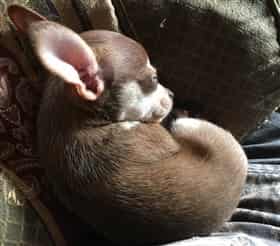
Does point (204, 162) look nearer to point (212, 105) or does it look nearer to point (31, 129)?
point (212, 105)

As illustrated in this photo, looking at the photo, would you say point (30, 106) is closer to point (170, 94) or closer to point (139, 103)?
point (139, 103)

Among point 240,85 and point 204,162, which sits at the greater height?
point 240,85

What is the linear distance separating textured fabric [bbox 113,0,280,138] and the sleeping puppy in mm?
92

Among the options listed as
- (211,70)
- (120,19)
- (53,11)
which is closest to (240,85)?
(211,70)

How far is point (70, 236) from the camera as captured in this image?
4.90 ft

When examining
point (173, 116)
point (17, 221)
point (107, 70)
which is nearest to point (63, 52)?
point (107, 70)

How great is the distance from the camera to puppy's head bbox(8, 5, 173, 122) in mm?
1258

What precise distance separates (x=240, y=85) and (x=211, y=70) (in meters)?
0.10

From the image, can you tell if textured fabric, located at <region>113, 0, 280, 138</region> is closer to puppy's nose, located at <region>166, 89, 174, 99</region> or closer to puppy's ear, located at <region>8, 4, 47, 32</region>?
puppy's nose, located at <region>166, 89, 174, 99</region>

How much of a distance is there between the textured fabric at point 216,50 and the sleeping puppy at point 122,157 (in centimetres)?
9

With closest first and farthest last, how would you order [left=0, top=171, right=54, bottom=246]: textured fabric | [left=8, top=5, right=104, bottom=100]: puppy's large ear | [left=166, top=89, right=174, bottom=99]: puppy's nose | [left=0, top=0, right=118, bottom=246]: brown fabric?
[left=8, top=5, right=104, bottom=100]: puppy's large ear < [left=0, top=171, right=54, bottom=246]: textured fabric < [left=0, top=0, right=118, bottom=246]: brown fabric < [left=166, top=89, right=174, bottom=99]: puppy's nose

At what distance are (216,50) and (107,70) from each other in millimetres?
342

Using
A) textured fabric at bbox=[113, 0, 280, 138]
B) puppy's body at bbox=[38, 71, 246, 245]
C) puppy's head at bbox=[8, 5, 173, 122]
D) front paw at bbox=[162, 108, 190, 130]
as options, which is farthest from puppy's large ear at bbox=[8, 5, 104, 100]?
front paw at bbox=[162, 108, 190, 130]

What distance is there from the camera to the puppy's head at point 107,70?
1.26 metres
